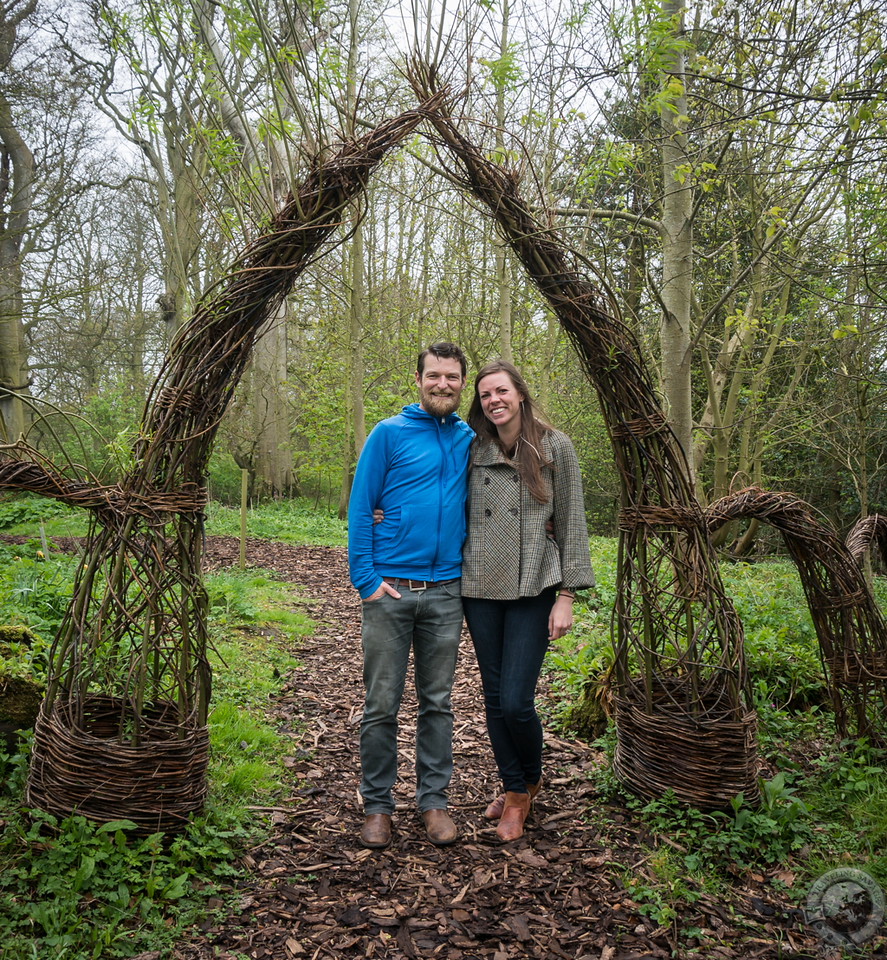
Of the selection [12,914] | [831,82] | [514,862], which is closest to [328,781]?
[514,862]

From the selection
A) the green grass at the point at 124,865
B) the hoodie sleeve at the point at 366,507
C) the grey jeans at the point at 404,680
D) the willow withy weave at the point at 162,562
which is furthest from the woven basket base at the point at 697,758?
the willow withy weave at the point at 162,562

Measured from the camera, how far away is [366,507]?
9.62ft

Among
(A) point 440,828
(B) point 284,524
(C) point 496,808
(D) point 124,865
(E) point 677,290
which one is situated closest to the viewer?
(D) point 124,865

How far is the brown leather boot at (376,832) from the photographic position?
9.73 feet

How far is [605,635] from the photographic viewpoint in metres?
5.48

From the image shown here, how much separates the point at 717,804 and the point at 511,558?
4.60 ft

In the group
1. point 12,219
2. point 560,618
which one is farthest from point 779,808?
point 12,219

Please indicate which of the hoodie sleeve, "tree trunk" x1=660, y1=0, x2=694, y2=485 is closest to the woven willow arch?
the hoodie sleeve

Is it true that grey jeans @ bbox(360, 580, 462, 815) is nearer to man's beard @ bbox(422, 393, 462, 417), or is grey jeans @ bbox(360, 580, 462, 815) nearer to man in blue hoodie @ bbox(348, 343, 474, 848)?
man in blue hoodie @ bbox(348, 343, 474, 848)

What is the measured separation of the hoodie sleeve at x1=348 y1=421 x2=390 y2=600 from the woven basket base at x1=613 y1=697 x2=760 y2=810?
4.69 ft

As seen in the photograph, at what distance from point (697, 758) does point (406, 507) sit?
1.68 metres

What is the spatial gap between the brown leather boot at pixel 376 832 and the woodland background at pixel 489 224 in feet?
5.96

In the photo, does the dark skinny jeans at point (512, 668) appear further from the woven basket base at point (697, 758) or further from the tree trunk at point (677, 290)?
the tree trunk at point (677, 290)

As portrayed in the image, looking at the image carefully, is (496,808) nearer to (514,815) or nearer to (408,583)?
(514,815)
